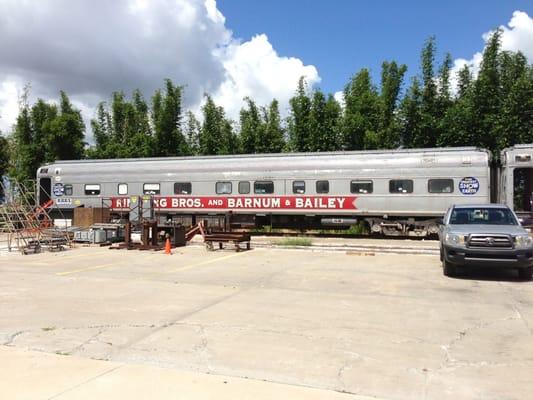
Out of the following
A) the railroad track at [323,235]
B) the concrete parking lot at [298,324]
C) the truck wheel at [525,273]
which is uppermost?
the railroad track at [323,235]

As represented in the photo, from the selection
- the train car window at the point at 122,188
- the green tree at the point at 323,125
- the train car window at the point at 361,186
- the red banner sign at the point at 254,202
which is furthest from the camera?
the green tree at the point at 323,125

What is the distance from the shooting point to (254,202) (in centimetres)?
2180

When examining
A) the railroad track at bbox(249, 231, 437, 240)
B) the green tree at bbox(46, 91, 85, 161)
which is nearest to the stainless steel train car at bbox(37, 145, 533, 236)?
the railroad track at bbox(249, 231, 437, 240)

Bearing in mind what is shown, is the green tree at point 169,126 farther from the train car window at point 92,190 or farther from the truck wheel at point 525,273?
the truck wheel at point 525,273

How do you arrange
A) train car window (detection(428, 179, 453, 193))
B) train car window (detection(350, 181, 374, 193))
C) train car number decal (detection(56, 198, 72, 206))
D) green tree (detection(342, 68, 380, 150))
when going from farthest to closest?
green tree (detection(342, 68, 380, 150)), train car number decal (detection(56, 198, 72, 206)), train car window (detection(350, 181, 374, 193)), train car window (detection(428, 179, 453, 193))

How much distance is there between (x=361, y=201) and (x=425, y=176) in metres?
2.78

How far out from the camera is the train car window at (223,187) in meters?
22.2

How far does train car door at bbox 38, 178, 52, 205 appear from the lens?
26.3 m

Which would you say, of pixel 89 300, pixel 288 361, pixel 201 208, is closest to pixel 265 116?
pixel 201 208

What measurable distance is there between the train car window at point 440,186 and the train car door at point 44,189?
780 inches

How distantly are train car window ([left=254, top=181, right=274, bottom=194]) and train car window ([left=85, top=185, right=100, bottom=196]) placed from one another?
8725 mm

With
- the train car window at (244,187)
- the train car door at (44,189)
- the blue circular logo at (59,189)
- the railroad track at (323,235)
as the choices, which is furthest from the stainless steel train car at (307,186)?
the train car door at (44,189)

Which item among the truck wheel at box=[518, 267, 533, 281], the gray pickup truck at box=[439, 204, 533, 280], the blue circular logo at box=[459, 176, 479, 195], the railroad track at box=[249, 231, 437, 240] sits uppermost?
the blue circular logo at box=[459, 176, 479, 195]

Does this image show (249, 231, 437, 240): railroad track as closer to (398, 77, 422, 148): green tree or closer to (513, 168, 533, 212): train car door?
(513, 168, 533, 212): train car door
